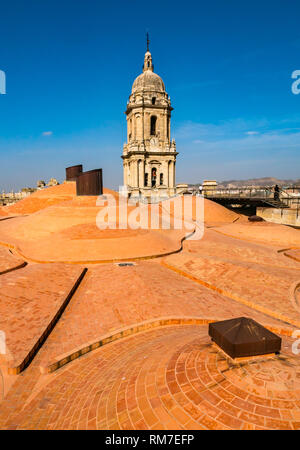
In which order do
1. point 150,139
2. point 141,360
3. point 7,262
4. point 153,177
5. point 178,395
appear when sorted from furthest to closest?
point 153,177 < point 150,139 < point 7,262 < point 141,360 < point 178,395

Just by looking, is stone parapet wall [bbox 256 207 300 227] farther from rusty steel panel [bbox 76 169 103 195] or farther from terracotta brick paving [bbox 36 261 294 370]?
terracotta brick paving [bbox 36 261 294 370]

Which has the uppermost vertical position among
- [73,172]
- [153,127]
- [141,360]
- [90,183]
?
[153,127]

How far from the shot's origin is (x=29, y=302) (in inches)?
333

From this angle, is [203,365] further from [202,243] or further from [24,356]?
[202,243]

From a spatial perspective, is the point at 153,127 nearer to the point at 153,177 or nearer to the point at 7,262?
the point at 153,177

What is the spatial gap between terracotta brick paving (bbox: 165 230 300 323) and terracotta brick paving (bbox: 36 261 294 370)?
2.81 ft

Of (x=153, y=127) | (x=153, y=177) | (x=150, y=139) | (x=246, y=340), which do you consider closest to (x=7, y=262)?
(x=246, y=340)

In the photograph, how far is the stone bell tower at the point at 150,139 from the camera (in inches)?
1576

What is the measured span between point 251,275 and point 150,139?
108 feet

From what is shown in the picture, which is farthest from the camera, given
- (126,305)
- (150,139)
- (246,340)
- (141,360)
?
(150,139)

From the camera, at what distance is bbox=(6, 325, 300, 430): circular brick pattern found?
12.1 ft

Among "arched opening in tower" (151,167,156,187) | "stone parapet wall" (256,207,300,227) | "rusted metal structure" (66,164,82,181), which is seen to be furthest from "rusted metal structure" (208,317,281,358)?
"arched opening in tower" (151,167,156,187)

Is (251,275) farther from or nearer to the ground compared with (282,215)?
nearer to the ground
